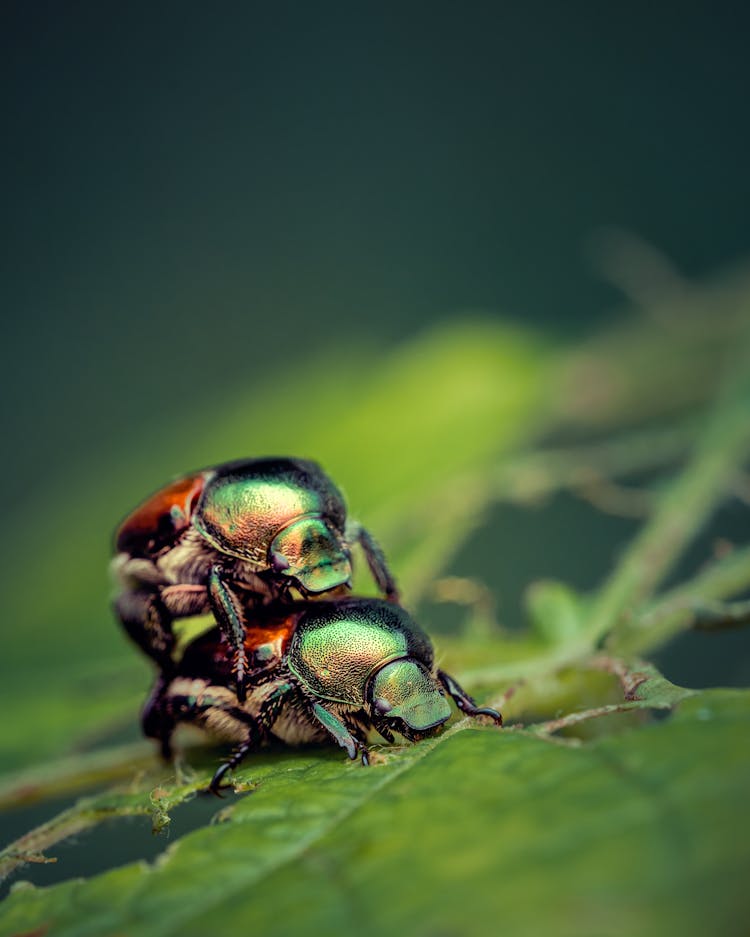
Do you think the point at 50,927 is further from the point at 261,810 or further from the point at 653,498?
the point at 653,498

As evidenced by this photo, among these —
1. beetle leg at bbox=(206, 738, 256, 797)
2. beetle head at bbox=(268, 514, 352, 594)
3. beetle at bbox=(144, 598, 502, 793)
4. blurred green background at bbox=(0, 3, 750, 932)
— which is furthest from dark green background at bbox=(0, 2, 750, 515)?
beetle leg at bbox=(206, 738, 256, 797)

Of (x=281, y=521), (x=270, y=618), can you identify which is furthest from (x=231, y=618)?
(x=281, y=521)

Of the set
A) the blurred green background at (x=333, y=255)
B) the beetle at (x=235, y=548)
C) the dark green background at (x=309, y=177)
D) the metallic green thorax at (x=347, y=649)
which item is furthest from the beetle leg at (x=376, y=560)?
the dark green background at (x=309, y=177)

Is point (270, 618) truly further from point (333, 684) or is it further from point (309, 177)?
point (309, 177)

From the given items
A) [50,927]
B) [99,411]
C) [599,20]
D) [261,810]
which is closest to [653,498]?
[261,810]

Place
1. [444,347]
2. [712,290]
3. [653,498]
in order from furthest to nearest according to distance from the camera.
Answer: [444,347], [712,290], [653,498]

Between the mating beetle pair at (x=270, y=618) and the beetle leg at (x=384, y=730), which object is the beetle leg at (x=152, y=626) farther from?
the beetle leg at (x=384, y=730)
